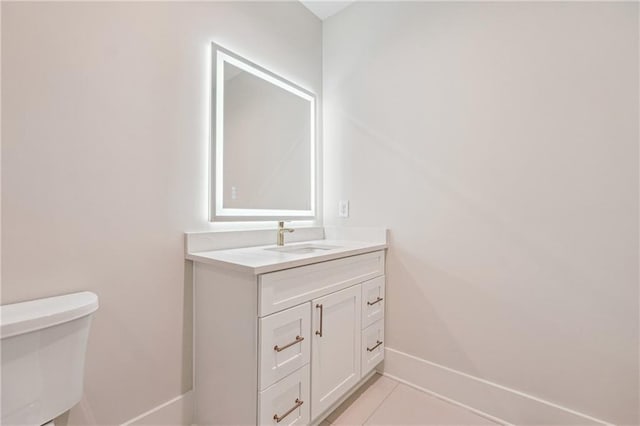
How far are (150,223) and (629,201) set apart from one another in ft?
6.61

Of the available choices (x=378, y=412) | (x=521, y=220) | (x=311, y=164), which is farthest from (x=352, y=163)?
(x=378, y=412)

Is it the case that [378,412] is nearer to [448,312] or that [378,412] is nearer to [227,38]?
[448,312]

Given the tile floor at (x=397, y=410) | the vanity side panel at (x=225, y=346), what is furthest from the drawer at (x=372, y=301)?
the vanity side panel at (x=225, y=346)

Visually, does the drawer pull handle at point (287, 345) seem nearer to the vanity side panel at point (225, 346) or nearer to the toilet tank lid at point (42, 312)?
the vanity side panel at point (225, 346)

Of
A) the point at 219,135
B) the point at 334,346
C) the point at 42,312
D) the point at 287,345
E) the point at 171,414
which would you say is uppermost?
the point at 219,135

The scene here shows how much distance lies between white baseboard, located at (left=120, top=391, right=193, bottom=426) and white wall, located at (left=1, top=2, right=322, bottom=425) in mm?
31

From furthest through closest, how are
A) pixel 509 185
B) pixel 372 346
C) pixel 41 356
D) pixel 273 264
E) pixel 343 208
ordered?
pixel 343 208 → pixel 372 346 → pixel 509 185 → pixel 273 264 → pixel 41 356

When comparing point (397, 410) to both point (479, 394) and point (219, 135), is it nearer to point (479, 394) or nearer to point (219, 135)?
point (479, 394)

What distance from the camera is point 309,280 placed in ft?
4.22

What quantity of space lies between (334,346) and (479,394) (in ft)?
2.71

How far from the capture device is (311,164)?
217cm

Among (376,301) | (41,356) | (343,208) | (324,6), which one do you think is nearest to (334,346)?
(376,301)

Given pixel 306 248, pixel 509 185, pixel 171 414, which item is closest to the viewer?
pixel 171 414

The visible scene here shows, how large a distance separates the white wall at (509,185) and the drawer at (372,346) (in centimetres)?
10
